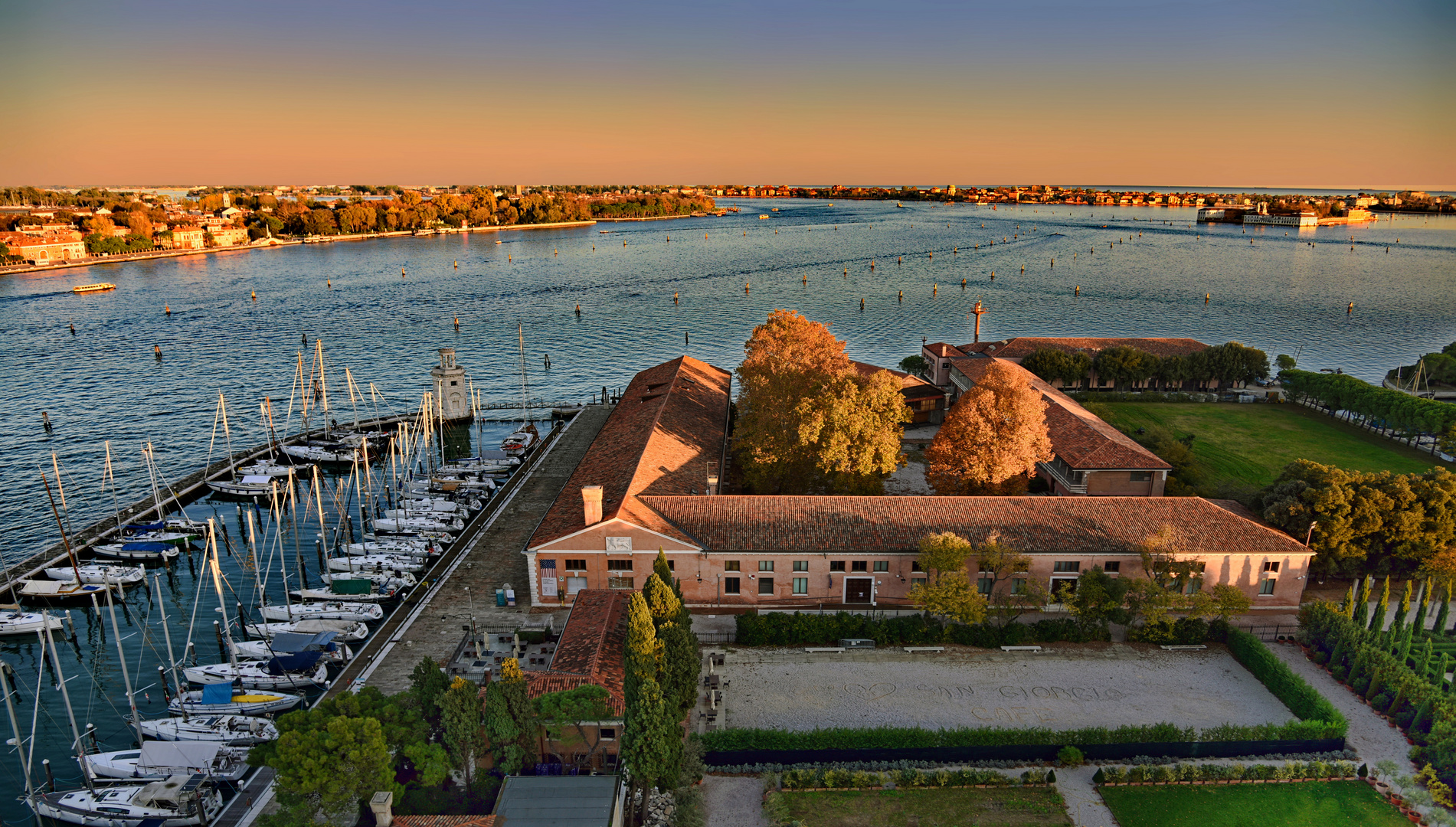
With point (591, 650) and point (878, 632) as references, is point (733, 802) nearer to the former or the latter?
point (591, 650)

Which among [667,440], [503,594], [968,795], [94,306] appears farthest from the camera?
[94,306]

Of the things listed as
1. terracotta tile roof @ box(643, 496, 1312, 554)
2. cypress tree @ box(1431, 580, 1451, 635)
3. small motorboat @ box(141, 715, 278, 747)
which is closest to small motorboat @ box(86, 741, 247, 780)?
small motorboat @ box(141, 715, 278, 747)

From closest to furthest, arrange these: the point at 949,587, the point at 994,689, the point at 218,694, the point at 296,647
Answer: the point at 994,689, the point at 218,694, the point at 949,587, the point at 296,647

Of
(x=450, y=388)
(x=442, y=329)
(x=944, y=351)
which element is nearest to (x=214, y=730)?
(x=450, y=388)

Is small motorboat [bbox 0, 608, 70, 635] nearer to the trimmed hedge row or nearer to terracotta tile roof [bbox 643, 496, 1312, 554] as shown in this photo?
terracotta tile roof [bbox 643, 496, 1312, 554]

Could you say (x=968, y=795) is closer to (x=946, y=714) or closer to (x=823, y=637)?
(x=946, y=714)

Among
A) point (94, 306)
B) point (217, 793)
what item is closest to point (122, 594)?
point (217, 793)
